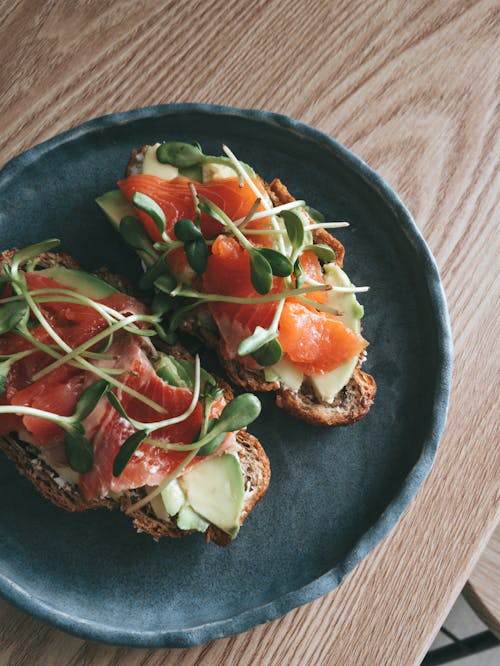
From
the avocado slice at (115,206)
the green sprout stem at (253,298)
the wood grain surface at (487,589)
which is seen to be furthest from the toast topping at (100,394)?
the wood grain surface at (487,589)

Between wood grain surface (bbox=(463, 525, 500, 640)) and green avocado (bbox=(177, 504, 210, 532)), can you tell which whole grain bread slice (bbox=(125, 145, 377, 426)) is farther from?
wood grain surface (bbox=(463, 525, 500, 640))

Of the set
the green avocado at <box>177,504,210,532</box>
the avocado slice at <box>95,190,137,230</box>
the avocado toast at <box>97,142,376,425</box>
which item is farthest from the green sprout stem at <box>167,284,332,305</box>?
the green avocado at <box>177,504,210,532</box>

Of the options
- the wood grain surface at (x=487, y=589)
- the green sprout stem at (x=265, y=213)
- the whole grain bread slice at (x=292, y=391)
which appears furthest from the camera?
the wood grain surface at (x=487, y=589)

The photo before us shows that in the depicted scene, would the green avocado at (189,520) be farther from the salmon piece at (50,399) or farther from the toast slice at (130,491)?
the salmon piece at (50,399)

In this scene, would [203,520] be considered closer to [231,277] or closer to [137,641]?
[137,641]

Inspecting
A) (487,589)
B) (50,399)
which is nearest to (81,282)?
(50,399)

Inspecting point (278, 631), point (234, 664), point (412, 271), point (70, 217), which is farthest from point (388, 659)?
point (70, 217)

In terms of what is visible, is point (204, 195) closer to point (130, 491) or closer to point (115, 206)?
point (115, 206)
